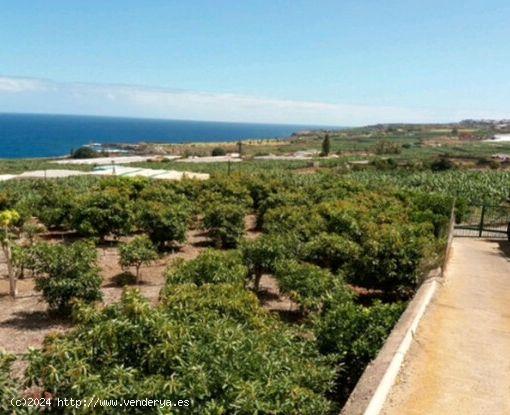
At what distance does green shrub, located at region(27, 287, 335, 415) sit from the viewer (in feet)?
16.6

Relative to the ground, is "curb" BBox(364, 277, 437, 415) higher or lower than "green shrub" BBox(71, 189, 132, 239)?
higher

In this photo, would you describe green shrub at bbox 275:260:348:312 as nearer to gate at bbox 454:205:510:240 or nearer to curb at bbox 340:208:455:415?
curb at bbox 340:208:455:415

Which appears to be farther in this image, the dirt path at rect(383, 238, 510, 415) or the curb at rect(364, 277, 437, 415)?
the dirt path at rect(383, 238, 510, 415)

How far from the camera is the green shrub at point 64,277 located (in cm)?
1232

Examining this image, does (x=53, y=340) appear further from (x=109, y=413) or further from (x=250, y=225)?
(x=250, y=225)

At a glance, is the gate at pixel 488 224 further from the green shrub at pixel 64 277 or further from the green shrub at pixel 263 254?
the green shrub at pixel 64 277

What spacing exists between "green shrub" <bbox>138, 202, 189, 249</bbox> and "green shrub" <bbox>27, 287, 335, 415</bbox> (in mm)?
12722

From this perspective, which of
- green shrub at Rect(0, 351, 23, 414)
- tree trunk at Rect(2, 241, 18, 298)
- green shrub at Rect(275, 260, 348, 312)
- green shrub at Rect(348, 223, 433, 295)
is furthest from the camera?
tree trunk at Rect(2, 241, 18, 298)

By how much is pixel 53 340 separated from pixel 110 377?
43.8 inches

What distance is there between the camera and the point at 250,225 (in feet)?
88.5

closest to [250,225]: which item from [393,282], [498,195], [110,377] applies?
[393,282]

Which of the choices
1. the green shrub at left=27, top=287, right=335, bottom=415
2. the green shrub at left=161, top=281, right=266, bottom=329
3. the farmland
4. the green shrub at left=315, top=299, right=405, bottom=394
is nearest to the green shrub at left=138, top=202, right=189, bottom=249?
the farmland

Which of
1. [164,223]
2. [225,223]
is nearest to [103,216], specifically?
[164,223]

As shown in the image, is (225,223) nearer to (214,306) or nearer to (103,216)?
(103,216)
